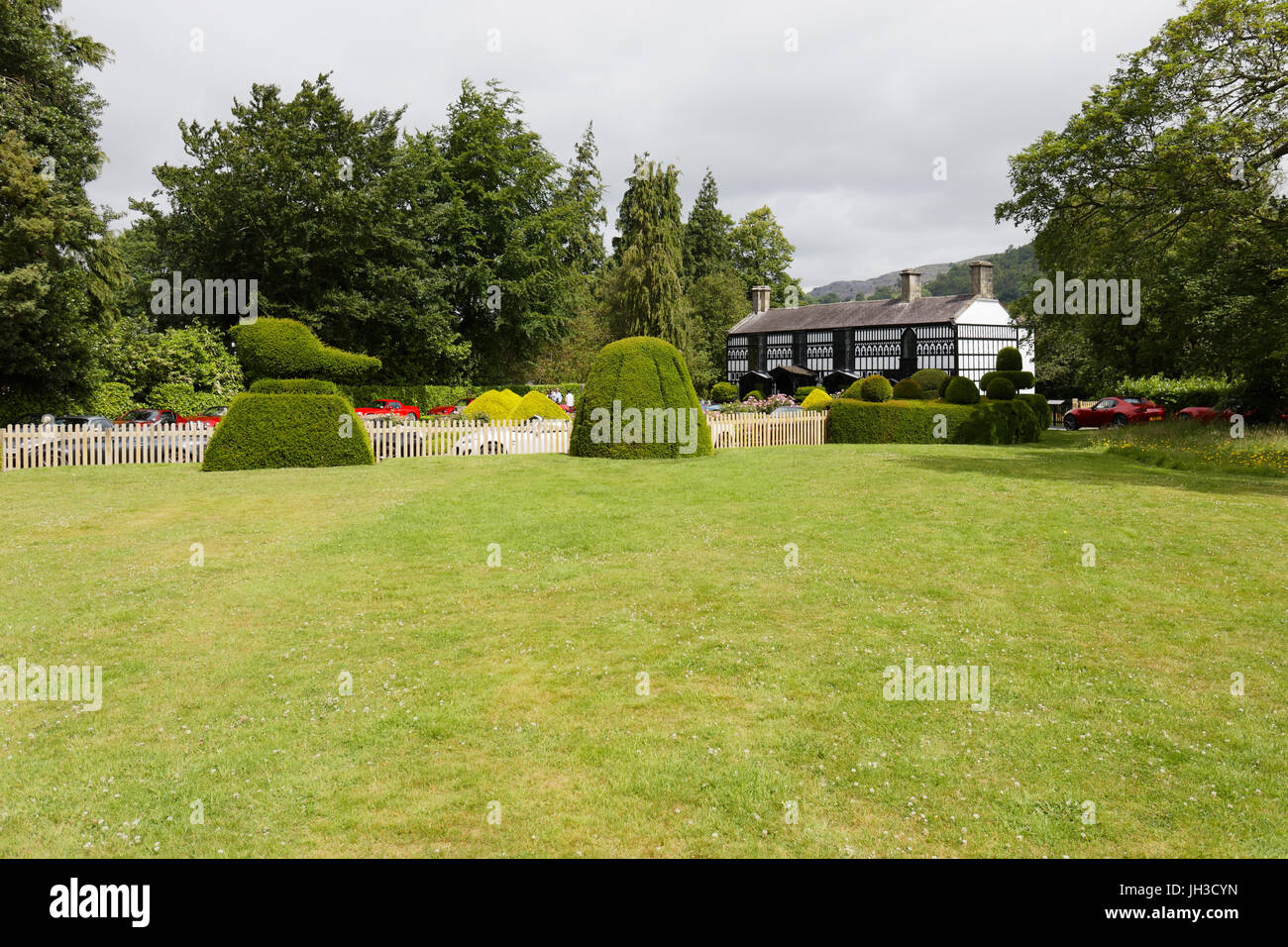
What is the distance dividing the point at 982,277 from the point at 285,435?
55168mm

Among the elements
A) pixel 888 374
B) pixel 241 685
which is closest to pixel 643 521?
pixel 241 685

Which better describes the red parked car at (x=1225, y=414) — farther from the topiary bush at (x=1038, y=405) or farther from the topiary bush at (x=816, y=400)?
the topiary bush at (x=816, y=400)

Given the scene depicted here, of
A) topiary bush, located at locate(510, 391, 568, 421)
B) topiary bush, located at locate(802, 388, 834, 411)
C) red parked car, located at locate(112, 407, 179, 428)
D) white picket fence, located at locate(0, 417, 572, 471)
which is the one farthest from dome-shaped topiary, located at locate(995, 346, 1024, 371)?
red parked car, located at locate(112, 407, 179, 428)

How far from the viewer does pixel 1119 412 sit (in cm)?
3791

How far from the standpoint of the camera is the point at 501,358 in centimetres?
5419

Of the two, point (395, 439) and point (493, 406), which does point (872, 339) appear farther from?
point (395, 439)

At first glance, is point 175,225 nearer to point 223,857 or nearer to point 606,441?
point 606,441

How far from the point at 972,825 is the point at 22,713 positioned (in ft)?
20.8

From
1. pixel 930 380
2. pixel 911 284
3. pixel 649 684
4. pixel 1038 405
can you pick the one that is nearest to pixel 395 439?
pixel 649 684

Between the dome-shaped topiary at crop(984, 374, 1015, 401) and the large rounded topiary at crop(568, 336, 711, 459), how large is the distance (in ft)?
51.5

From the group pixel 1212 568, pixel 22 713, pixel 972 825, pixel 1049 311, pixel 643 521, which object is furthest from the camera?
pixel 1049 311

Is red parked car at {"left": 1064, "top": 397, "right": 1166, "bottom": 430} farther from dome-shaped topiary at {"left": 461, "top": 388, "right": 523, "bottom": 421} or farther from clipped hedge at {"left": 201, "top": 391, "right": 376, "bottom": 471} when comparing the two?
clipped hedge at {"left": 201, "top": 391, "right": 376, "bottom": 471}

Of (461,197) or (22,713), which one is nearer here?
(22,713)

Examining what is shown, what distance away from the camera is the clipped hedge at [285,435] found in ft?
65.6
